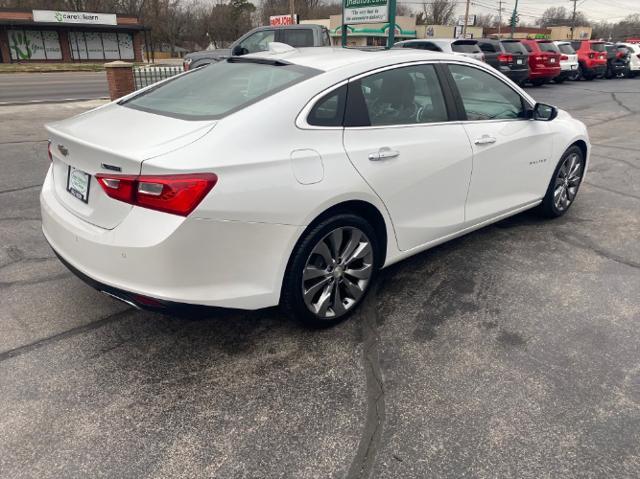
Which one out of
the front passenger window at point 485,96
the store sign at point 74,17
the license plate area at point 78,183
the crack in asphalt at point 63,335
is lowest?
the crack in asphalt at point 63,335

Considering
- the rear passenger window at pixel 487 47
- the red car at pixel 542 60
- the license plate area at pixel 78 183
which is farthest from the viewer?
the red car at pixel 542 60

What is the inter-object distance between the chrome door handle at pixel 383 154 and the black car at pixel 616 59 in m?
26.9

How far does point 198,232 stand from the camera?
238cm

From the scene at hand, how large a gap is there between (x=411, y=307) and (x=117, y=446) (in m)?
2.00

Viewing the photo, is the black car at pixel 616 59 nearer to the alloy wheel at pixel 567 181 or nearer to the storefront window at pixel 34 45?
the alloy wheel at pixel 567 181

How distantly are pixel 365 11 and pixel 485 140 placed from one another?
966cm

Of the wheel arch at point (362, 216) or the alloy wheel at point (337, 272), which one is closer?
the wheel arch at point (362, 216)

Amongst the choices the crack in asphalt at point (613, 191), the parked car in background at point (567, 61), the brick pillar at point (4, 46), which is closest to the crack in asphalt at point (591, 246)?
the crack in asphalt at point (613, 191)

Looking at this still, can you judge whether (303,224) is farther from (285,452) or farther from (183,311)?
(285,452)

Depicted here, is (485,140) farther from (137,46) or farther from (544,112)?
(137,46)

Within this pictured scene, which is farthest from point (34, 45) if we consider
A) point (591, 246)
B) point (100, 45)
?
point (591, 246)

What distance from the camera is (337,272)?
10.2 ft

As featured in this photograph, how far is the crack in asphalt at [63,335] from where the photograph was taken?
2885 millimetres

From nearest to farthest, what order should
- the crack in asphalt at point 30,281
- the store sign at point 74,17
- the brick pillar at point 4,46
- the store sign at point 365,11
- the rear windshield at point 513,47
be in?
1. the crack in asphalt at point 30,281
2. the store sign at point 365,11
3. the rear windshield at point 513,47
4. the brick pillar at point 4,46
5. the store sign at point 74,17
